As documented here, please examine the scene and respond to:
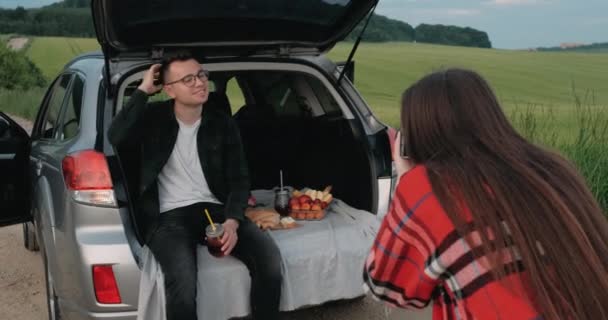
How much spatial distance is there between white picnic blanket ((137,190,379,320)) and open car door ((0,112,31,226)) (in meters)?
1.52

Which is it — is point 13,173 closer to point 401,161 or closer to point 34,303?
point 34,303

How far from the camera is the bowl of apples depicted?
383 cm

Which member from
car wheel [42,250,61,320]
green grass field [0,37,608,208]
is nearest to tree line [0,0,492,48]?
green grass field [0,37,608,208]

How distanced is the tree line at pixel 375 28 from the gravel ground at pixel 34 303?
56.5 metres

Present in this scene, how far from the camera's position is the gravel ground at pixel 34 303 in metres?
3.76

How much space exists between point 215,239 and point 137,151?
77cm

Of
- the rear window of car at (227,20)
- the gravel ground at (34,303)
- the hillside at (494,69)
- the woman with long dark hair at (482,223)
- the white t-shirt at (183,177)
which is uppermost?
Result: the rear window of car at (227,20)

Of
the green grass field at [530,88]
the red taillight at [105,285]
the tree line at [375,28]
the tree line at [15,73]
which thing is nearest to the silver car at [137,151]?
the red taillight at [105,285]

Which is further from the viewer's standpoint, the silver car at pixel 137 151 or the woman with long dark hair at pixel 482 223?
the silver car at pixel 137 151

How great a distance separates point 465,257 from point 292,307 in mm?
1676

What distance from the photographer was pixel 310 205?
3.86 m

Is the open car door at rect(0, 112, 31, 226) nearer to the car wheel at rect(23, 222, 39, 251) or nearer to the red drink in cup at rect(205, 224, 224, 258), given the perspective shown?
the car wheel at rect(23, 222, 39, 251)

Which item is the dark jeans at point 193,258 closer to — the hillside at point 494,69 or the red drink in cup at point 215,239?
the red drink in cup at point 215,239

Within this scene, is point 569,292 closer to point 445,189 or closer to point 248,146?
point 445,189
